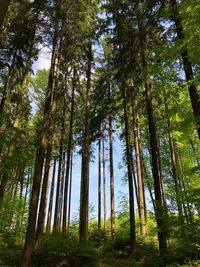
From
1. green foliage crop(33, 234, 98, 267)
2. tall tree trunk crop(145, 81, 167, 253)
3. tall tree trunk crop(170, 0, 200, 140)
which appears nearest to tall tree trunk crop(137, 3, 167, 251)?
tall tree trunk crop(145, 81, 167, 253)

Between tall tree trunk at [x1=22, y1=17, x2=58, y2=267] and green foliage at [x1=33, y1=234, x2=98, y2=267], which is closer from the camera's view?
tall tree trunk at [x1=22, y1=17, x2=58, y2=267]

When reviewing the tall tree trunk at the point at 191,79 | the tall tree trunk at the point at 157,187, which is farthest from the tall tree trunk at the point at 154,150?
the tall tree trunk at the point at 191,79

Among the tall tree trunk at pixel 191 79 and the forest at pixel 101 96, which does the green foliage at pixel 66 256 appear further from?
the tall tree trunk at pixel 191 79

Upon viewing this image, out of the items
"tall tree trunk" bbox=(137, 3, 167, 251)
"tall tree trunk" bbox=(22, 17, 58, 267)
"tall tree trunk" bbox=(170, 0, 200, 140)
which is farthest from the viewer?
"tall tree trunk" bbox=(137, 3, 167, 251)

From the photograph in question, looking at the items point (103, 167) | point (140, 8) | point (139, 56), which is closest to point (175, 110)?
point (139, 56)

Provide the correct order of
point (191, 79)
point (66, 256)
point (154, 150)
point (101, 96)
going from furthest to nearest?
point (101, 96) → point (154, 150) → point (66, 256) → point (191, 79)

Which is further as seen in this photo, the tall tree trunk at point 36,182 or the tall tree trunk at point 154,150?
the tall tree trunk at point 154,150

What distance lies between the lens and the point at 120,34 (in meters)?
12.7

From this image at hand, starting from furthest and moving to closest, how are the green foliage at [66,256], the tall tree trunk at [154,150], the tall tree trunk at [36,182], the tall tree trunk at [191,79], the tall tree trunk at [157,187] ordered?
the green foliage at [66,256] < the tall tree trunk at [154,150] < the tall tree trunk at [157,187] < the tall tree trunk at [36,182] < the tall tree trunk at [191,79]

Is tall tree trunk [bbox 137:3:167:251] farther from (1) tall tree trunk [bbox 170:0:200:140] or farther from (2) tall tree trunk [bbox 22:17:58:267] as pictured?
(2) tall tree trunk [bbox 22:17:58:267]

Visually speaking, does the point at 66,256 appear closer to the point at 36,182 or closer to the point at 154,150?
the point at 36,182

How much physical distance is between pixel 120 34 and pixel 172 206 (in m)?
8.01

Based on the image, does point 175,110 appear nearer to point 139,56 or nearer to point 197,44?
point 197,44

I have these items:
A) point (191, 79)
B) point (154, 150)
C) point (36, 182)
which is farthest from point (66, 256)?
point (191, 79)
